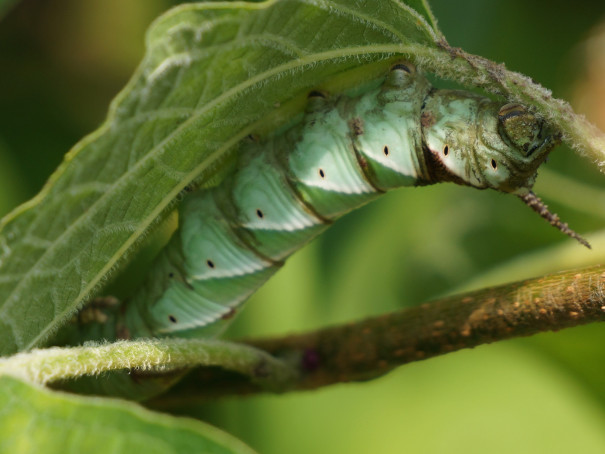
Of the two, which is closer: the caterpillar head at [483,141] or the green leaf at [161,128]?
the green leaf at [161,128]

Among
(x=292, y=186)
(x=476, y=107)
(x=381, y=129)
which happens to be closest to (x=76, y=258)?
(x=292, y=186)

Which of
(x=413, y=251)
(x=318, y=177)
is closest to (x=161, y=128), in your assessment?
(x=318, y=177)

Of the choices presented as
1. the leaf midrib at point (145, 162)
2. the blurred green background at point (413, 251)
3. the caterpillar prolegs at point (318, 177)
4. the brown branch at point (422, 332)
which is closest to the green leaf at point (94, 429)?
the leaf midrib at point (145, 162)

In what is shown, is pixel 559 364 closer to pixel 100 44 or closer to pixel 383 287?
pixel 383 287

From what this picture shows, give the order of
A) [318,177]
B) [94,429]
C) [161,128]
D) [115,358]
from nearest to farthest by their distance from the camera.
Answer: [94,429] < [115,358] < [161,128] < [318,177]

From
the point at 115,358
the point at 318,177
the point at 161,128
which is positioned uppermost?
the point at 161,128

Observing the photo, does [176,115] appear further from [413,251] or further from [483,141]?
[413,251]

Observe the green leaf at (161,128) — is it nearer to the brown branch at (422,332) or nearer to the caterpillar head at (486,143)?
the caterpillar head at (486,143)
